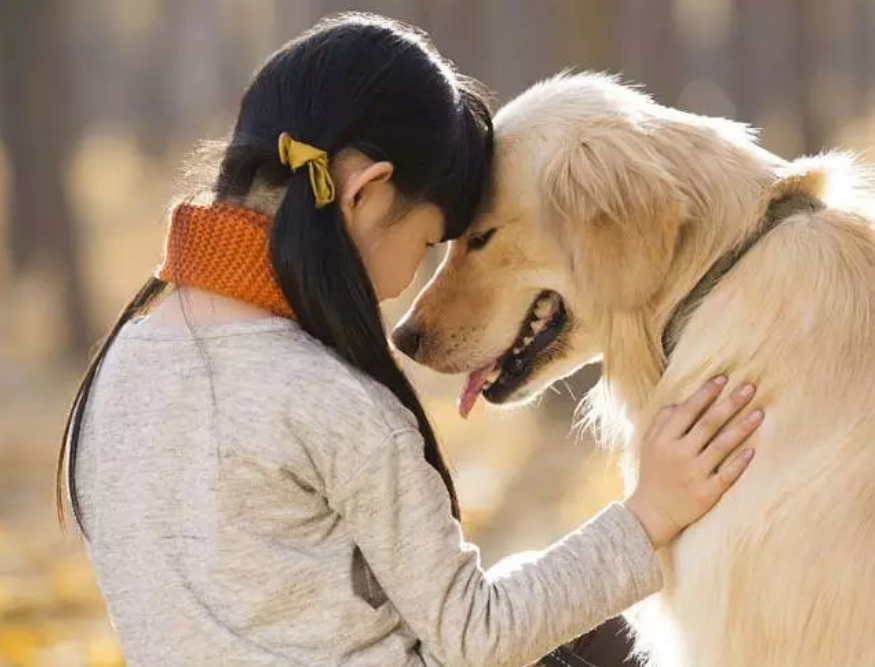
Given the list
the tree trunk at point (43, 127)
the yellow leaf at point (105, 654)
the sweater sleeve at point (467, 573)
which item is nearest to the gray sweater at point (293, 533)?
the sweater sleeve at point (467, 573)

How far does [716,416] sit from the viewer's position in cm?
264

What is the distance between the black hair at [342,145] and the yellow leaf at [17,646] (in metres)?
2.78

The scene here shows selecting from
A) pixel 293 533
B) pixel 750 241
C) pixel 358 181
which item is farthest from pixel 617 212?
pixel 293 533

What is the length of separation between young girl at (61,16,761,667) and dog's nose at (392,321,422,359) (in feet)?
1.70

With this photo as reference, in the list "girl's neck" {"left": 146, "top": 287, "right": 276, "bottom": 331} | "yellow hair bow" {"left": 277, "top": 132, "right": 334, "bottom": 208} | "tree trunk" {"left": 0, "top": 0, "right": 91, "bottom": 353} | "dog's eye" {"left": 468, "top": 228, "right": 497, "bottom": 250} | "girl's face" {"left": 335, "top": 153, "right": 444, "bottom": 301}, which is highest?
"yellow hair bow" {"left": 277, "top": 132, "right": 334, "bottom": 208}

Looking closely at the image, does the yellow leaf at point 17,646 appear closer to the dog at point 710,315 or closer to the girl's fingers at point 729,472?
the dog at point 710,315

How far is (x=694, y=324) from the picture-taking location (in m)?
2.73

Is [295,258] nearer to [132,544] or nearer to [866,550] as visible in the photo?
[132,544]

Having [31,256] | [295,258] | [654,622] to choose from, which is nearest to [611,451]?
[654,622]

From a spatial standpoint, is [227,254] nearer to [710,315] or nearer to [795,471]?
[710,315]

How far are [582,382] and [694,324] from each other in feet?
18.2

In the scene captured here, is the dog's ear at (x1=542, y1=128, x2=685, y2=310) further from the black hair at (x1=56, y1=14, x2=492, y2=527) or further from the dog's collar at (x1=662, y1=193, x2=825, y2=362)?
the black hair at (x1=56, y1=14, x2=492, y2=527)

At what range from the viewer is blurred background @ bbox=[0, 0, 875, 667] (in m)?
6.67

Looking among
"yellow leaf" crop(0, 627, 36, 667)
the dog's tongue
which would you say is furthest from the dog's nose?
"yellow leaf" crop(0, 627, 36, 667)
